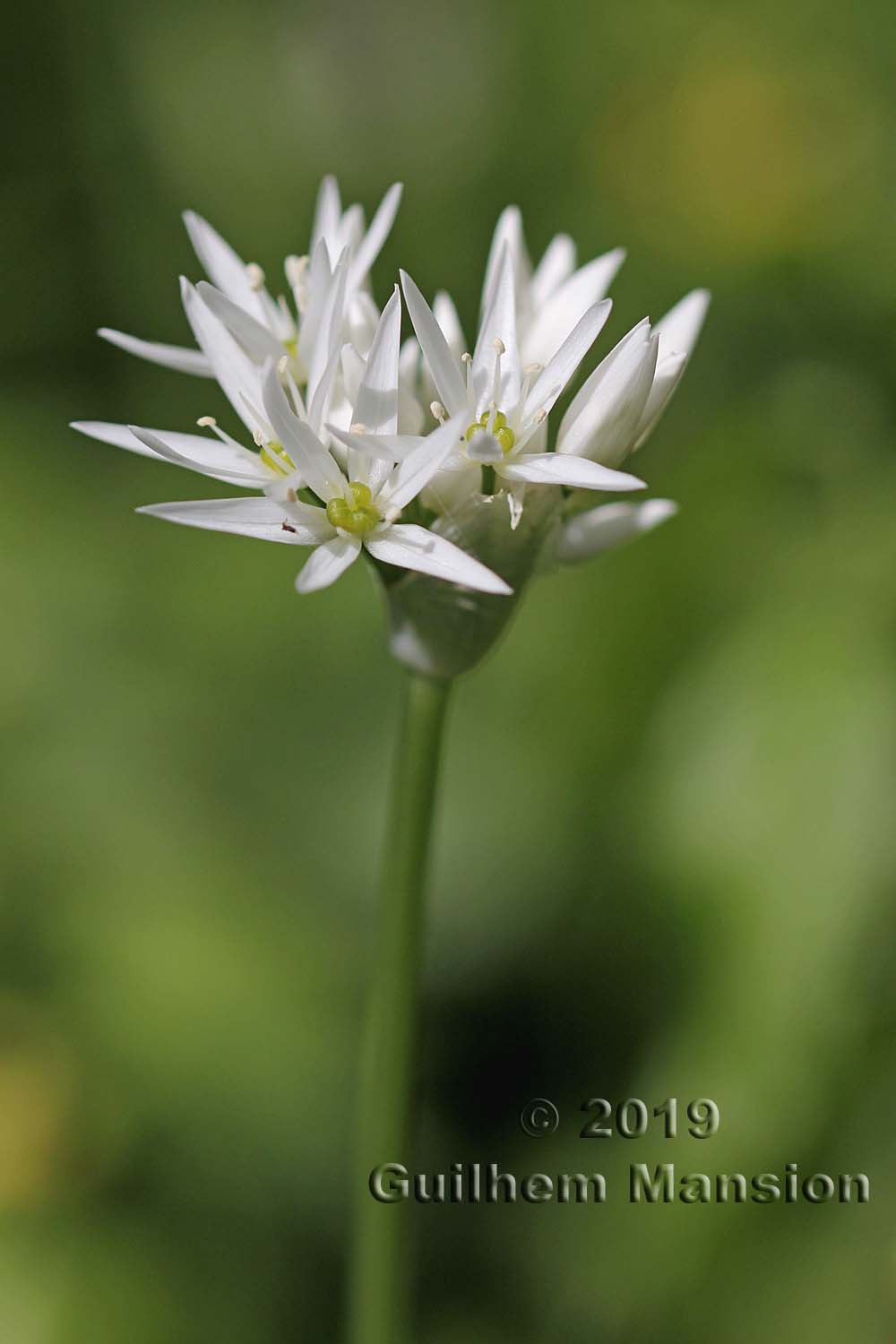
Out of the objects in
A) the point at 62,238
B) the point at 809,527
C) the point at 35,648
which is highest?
the point at 62,238

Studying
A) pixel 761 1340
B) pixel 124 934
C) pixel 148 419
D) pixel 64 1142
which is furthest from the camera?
pixel 148 419

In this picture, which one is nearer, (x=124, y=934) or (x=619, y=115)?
(x=124, y=934)

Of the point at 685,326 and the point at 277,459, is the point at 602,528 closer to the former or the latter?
the point at 685,326

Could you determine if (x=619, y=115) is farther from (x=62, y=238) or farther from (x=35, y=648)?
(x=35, y=648)

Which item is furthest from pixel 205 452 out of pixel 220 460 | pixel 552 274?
pixel 552 274

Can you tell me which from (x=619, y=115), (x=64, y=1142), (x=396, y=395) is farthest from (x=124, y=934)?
(x=619, y=115)

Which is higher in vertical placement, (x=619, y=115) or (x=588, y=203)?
(x=619, y=115)

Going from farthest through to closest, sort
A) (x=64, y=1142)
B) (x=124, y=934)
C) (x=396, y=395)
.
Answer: (x=124, y=934) → (x=64, y=1142) → (x=396, y=395)
